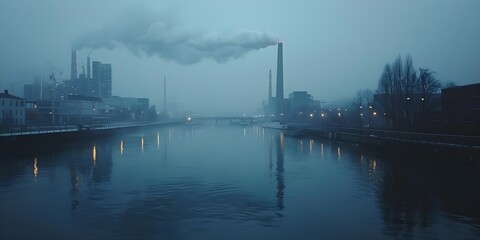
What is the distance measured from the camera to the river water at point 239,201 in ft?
40.8

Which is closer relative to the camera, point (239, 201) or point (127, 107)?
point (239, 201)

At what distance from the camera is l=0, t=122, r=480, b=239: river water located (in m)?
12.4

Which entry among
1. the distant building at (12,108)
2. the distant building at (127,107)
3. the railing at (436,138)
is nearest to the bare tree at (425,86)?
the railing at (436,138)

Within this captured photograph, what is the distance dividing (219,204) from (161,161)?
17.0 meters

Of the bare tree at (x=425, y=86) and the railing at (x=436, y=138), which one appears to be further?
the bare tree at (x=425, y=86)

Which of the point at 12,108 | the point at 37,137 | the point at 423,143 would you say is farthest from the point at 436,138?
the point at 12,108

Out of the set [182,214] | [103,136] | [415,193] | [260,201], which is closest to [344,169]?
[415,193]

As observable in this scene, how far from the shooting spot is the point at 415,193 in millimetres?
18625

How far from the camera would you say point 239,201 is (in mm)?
16625

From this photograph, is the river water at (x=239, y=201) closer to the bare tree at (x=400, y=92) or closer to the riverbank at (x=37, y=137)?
the riverbank at (x=37, y=137)

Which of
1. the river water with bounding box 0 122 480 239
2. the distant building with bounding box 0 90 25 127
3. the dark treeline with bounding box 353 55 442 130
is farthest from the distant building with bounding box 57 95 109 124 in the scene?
the river water with bounding box 0 122 480 239

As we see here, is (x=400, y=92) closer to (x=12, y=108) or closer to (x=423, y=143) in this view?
(x=423, y=143)

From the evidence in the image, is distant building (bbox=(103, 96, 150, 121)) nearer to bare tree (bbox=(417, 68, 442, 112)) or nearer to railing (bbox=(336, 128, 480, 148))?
bare tree (bbox=(417, 68, 442, 112))

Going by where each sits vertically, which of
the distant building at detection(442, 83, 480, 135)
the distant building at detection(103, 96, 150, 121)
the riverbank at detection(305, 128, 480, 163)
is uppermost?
the distant building at detection(103, 96, 150, 121)
